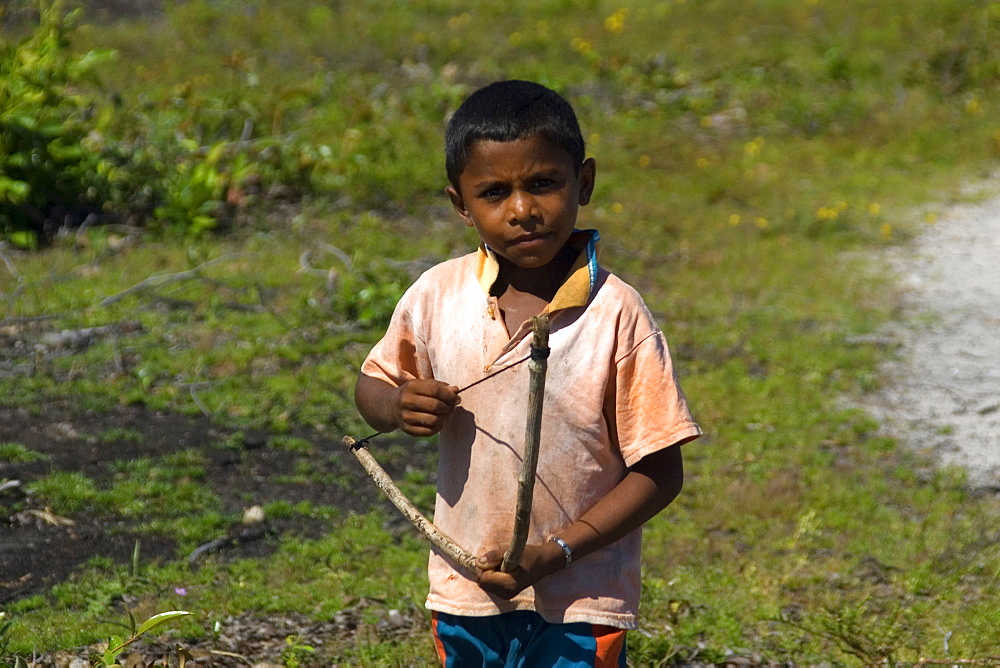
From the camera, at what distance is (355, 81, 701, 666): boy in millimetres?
2014

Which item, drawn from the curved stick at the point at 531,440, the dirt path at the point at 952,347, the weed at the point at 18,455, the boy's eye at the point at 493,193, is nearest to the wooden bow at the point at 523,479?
the curved stick at the point at 531,440

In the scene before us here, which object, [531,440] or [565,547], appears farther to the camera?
[565,547]

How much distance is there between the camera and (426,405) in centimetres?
193

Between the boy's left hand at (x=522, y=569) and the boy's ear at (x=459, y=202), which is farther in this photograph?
the boy's ear at (x=459, y=202)

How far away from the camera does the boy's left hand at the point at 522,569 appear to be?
1.94 m

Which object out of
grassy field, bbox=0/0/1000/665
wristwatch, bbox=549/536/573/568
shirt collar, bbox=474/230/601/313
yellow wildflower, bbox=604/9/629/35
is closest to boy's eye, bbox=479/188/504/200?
shirt collar, bbox=474/230/601/313

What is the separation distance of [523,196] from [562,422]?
399mm

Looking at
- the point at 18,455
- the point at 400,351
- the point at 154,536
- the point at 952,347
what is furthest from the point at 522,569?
the point at 952,347

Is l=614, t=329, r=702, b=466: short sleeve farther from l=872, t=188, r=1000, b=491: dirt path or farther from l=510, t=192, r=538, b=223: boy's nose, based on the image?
l=872, t=188, r=1000, b=491: dirt path

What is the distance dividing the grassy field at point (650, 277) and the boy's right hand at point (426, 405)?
1368mm

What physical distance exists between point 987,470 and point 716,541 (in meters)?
1.36

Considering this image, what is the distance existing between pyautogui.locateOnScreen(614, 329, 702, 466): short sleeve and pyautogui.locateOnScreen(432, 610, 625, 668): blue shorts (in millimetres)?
327

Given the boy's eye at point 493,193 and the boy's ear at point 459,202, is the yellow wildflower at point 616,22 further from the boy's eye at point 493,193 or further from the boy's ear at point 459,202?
the boy's eye at point 493,193

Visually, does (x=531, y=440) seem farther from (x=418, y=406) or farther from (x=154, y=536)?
(x=154, y=536)
